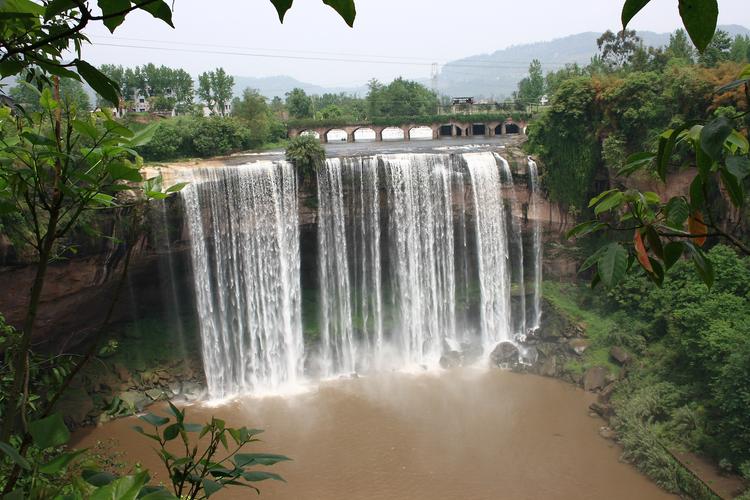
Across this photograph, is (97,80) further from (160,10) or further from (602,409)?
(602,409)

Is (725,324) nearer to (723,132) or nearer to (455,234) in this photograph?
(455,234)

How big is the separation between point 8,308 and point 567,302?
14.0m

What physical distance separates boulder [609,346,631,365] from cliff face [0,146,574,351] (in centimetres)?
383

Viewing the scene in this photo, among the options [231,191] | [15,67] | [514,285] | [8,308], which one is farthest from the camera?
[514,285]

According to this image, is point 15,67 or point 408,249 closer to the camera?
point 15,67

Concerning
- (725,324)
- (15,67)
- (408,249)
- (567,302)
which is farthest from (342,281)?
(15,67)

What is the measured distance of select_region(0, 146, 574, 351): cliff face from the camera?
1294cm

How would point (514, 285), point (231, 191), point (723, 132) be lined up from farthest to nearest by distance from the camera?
point (514, 285) → point (231, 191) → point (723, 132)

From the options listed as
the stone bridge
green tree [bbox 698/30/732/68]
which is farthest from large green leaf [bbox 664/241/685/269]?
the stone bridge

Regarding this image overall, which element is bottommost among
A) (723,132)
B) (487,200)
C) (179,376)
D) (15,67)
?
(179,376)

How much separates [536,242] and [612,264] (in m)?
17.9

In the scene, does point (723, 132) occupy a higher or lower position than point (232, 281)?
higher

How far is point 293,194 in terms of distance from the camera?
1630 cm

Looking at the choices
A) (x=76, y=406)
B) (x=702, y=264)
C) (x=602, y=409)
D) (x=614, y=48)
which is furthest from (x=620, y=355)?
(x=614, y=48)
